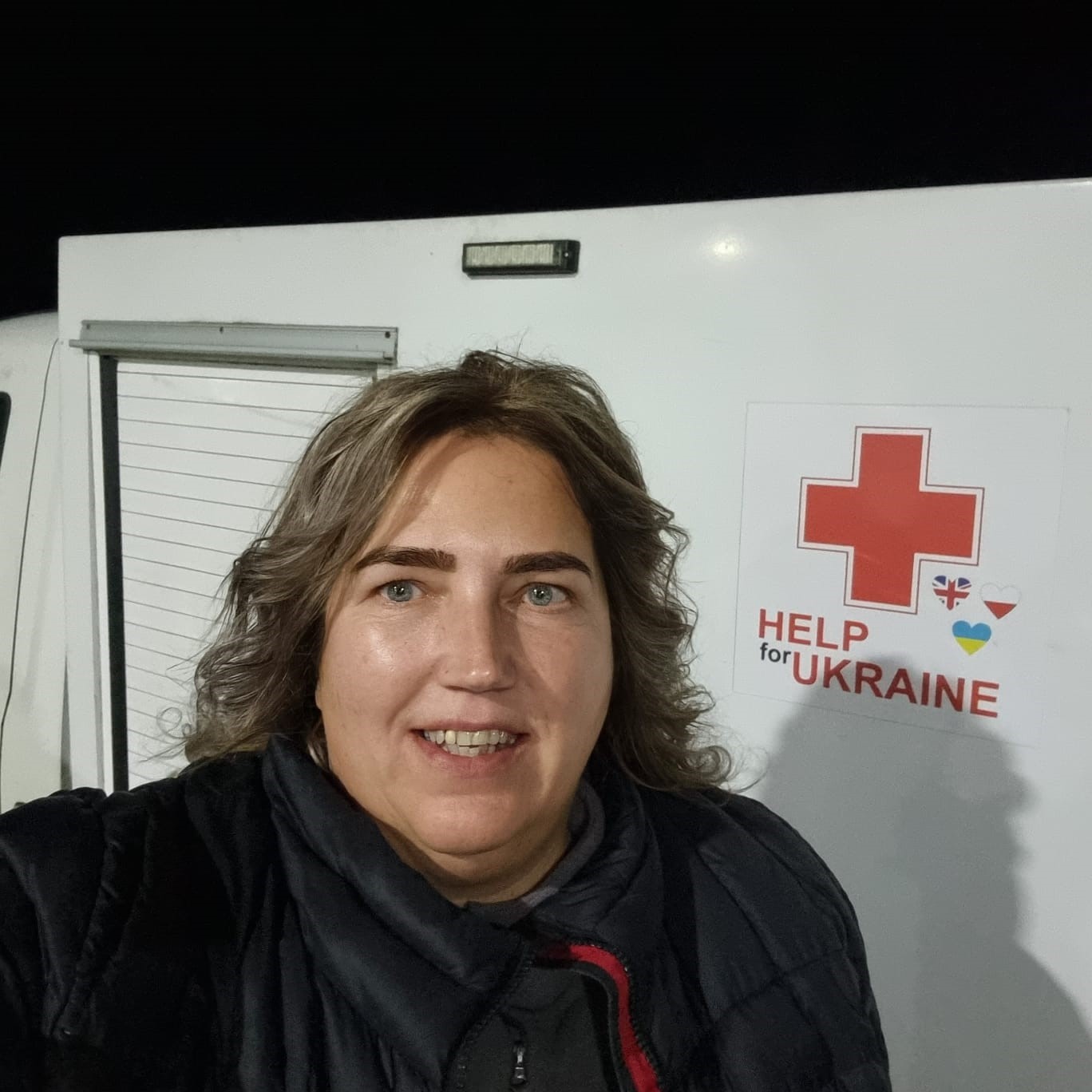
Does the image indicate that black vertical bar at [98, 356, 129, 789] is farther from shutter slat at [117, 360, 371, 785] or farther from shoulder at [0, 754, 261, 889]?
shoulder at [0, 754, 261, 889]

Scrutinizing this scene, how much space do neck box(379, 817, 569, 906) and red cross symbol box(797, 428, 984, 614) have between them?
65 cm

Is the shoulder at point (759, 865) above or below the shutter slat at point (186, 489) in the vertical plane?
below

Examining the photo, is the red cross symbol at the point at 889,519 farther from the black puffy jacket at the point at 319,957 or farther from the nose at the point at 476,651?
the nose at the point at 476,651

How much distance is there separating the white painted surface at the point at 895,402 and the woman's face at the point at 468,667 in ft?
1.94

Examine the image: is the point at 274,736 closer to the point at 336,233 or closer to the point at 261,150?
the point at 336,233

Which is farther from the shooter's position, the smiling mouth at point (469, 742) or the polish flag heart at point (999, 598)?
the polish flag heart at point (999, 598)

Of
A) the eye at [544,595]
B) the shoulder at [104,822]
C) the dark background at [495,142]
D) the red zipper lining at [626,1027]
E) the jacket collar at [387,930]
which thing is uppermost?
the dark background at [495,142]

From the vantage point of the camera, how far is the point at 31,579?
2.60 metres

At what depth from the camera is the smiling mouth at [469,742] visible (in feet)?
3.00

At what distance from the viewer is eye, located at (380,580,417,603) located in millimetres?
959

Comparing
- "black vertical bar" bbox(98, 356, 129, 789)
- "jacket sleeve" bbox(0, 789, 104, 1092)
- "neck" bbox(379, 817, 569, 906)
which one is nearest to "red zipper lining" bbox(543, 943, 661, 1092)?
"neck" bbox(379, 817, 569, 906)

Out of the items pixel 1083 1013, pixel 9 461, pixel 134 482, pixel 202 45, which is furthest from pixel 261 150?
pixel 1083 1013

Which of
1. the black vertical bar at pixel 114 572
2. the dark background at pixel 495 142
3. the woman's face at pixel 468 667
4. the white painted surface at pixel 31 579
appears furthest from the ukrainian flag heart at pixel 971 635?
the dark background at pixel 495 142

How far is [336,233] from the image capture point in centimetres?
182
